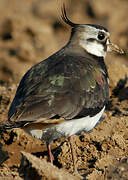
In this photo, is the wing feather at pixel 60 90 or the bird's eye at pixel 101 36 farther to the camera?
the bird's eye at pixel 101 36

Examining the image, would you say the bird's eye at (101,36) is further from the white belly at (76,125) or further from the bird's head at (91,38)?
the white belly at (76,125)

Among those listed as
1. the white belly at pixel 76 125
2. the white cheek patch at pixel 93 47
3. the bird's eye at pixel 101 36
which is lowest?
the white belly at pixel 76 125

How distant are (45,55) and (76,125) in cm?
787

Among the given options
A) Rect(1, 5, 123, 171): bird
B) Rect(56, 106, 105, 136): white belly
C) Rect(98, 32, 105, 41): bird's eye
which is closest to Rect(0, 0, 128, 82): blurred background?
Rect(98, 32, 105, 41): bird's eye

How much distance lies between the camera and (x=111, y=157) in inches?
252

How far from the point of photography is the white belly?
632 cm

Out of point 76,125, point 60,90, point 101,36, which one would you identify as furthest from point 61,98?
point 101,36

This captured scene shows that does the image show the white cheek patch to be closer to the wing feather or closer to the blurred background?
the wing feather

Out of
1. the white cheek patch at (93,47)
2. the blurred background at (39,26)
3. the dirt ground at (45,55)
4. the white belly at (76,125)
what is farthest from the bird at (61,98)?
the blurred background at (39,26)

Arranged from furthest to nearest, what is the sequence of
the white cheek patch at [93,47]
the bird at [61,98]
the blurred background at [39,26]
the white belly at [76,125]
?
the blurred background at [39,26] → the white cheek patch at [93,47] → the white belly at [76,125] → the bird at [61,98]

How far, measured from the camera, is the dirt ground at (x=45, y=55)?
21.5ft

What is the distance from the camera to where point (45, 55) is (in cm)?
1418

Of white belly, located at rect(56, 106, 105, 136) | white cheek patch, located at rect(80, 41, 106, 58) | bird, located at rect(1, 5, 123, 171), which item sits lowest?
white belly, located at rect(56, 106, 105, 136)

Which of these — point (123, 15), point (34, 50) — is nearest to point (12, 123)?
point (34, 50)
